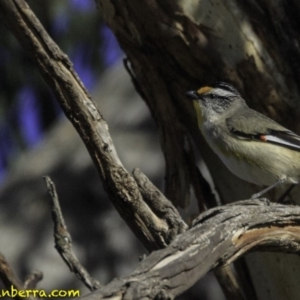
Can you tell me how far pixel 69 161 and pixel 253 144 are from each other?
4863 mm

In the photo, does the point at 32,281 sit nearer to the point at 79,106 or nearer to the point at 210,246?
the point at 79,106

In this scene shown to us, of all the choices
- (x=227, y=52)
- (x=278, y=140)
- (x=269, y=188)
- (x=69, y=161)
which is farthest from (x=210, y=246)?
(x=69, y=161)

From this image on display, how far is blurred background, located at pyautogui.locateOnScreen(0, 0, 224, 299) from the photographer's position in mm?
9312

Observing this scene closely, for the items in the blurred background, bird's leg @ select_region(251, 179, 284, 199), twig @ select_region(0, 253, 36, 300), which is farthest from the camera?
the blurred background

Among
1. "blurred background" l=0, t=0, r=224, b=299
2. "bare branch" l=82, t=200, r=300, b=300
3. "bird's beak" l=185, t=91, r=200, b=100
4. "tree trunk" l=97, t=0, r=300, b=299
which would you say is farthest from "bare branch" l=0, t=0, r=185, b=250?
"blurred background" l=0, t=0, r=224, b=299

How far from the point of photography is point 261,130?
556 cm

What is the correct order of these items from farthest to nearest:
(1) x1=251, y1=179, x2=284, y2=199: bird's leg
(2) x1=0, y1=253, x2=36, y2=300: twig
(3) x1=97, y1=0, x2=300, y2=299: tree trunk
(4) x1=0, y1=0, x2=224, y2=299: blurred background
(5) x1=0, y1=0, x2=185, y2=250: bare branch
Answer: (4) x1=0, y1=0, x2=224, y2=299: blurred background < (3) x1=97, y1=0, x2=300, y2=299: tree trunk < (1) x1=251, y1=179, x2=284, y2=199: bird's leg < (5) x1=0, y1=0, x2=185, y2=250: bare branch < (2) x1=0, y1=253, x2=36, y2=300: twig

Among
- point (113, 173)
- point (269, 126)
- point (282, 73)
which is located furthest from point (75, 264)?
point (282, 73)

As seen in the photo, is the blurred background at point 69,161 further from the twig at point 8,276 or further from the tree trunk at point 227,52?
the twig at point 8,276

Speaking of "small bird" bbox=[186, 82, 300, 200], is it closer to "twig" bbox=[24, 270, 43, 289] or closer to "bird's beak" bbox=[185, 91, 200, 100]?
"bird's beak" bbox=[185, 91, 200, 100]

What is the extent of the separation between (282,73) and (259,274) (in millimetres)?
1472

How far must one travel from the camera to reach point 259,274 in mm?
5953

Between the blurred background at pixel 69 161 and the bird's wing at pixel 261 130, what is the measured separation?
3658 mm

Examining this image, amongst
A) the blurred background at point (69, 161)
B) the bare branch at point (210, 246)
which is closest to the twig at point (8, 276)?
the bare branch at point (210, 246)
